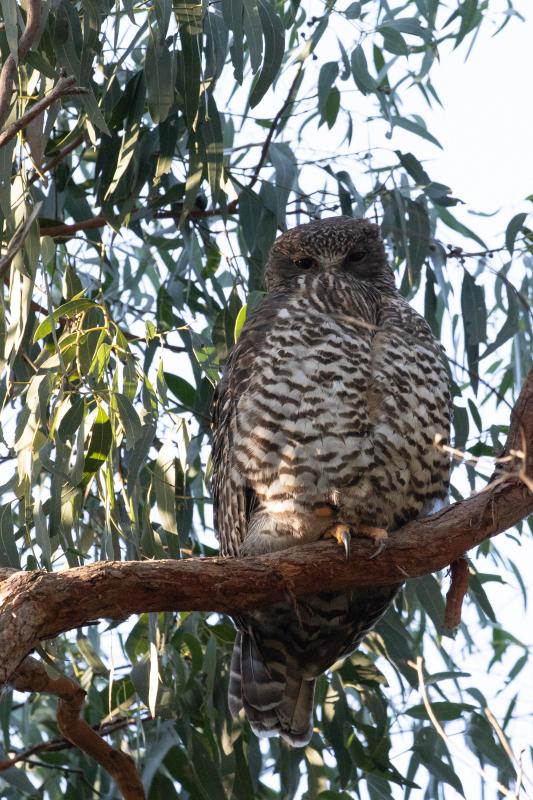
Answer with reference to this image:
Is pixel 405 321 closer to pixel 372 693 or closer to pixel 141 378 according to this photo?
pixel 141 378

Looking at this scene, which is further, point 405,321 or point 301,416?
point 405,321

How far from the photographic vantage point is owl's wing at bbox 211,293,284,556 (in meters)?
3.20

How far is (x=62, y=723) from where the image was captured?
9.50ft

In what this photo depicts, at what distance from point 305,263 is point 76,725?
159cm

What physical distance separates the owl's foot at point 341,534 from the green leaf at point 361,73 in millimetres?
1611

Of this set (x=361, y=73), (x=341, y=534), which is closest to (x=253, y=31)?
(x=361, y=73)

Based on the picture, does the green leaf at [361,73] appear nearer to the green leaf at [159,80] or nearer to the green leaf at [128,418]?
the green leaf at [159,80]

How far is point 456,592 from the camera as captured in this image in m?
2.86

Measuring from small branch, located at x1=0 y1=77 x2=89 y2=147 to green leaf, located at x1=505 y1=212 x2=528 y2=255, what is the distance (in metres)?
1.54

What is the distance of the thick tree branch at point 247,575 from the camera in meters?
2.32

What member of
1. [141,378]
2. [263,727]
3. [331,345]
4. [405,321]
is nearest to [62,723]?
[263,727]

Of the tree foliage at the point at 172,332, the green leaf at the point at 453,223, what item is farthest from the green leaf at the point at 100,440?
the green leaf at the point at 453,223

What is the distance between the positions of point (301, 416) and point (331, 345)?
238 millimetres

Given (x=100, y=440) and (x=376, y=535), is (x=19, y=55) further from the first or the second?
(x=376, y=535)
